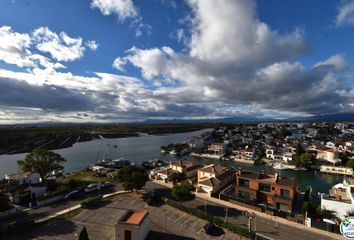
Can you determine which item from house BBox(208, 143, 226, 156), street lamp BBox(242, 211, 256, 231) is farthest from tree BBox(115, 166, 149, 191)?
house BBox(208, 143, 226, 156)

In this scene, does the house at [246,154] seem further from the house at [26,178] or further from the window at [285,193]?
the house at [26,178]

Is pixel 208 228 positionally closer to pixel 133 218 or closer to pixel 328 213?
pixel 133 218

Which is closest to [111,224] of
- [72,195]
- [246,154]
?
[72,195]

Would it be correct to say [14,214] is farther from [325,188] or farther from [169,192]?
[325,188]

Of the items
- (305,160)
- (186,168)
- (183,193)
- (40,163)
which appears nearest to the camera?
(183,193)

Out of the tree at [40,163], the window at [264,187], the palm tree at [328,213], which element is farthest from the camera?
the tree at [40,163]

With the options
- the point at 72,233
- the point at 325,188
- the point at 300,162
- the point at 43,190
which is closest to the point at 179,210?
the point at 72,233

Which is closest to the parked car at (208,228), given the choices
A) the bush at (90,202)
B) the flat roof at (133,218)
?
the flat roof at (133,218)
